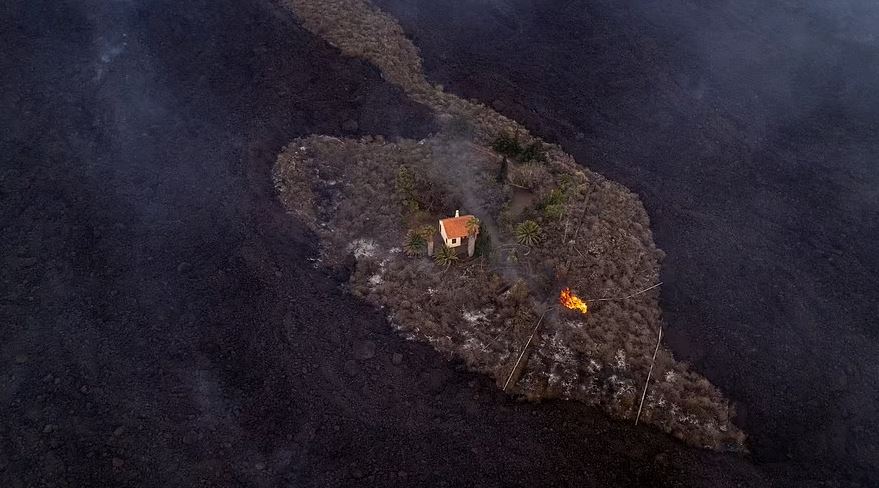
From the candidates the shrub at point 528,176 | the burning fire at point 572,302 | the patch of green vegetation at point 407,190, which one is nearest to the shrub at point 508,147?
the shrub at point 528,176

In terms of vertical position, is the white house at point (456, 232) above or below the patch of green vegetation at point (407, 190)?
above

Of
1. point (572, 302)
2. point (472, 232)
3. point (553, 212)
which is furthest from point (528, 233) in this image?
point (572, 302)

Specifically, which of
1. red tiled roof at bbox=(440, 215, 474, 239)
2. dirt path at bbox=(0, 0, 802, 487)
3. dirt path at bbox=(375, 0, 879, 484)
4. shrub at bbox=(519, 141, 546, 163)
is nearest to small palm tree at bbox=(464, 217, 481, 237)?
red tiled roof at bbox=(440, 215, 474, 239)

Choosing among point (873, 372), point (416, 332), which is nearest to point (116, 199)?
point (416, 332)

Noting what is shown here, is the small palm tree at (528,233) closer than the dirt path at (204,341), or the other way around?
the dirt path at (204,341)

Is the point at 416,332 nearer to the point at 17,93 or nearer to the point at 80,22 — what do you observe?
the point at 17,93

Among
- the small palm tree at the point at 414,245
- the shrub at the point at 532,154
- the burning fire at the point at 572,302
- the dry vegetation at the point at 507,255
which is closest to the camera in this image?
the dry vegetation at the point at 507,255

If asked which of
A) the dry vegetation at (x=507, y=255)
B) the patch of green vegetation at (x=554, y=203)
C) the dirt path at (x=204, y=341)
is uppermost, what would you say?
the patch of green vegetation at (x=554, y=203)

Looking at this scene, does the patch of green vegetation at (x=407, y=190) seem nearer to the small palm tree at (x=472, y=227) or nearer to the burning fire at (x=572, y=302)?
the small palm tree at (x=472, y=227)
